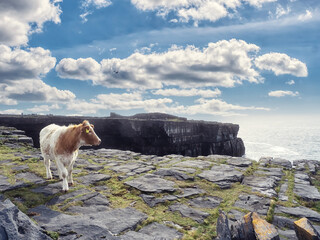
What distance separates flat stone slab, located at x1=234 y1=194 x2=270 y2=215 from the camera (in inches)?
188

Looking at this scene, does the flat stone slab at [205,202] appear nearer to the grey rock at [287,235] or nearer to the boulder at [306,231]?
the grey rock at [287,235]

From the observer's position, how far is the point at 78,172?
7.45m

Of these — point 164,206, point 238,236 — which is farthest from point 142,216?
point 238,236

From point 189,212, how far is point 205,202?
2.53 feet

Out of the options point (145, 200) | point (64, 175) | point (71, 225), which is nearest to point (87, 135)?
point (64, 175)

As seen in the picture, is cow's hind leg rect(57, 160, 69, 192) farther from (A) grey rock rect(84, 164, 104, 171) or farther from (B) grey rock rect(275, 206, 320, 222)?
(B) grey rock rect(275, 206, 320, 222)

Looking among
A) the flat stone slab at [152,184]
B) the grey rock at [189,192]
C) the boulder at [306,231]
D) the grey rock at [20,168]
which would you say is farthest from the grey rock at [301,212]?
the grey rock at [20,168]

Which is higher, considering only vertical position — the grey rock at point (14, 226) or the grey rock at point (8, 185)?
the grey rock at point (14, 226)

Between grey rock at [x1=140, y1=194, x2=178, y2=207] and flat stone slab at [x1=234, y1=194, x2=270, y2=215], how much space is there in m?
1.49

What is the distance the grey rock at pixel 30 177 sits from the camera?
6166mm

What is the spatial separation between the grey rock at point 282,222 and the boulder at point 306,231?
1076 mm

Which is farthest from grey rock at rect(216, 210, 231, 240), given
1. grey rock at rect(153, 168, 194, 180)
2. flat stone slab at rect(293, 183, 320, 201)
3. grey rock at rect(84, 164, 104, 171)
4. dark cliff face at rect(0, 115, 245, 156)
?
dark cliff face at rect(0, 115, 245, 156)

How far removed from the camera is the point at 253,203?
5.15m

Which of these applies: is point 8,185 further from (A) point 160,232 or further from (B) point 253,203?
(B) point 253,203
